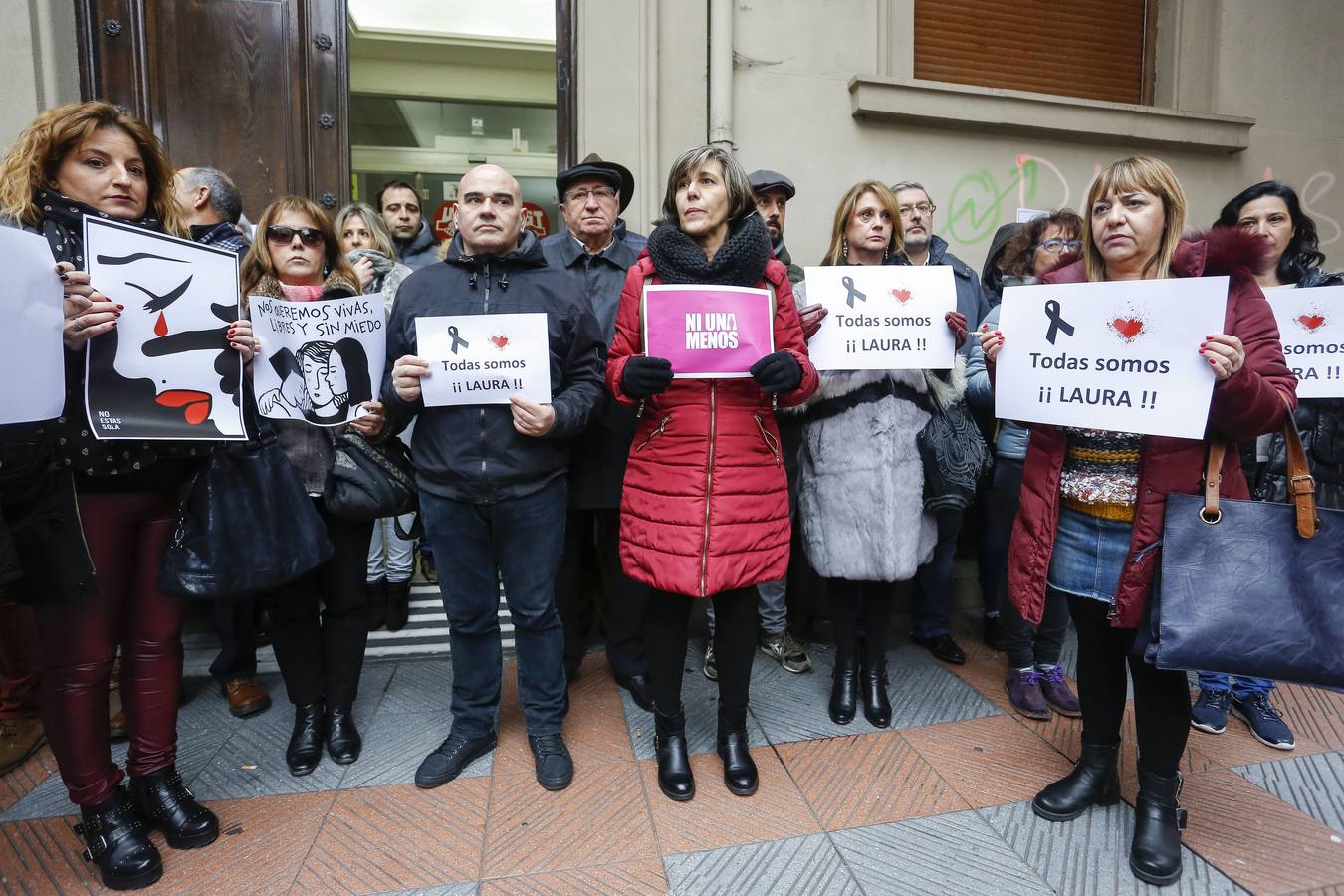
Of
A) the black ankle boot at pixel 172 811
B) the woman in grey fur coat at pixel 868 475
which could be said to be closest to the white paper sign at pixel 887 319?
the woman in grey fur coat at pixel 868 475

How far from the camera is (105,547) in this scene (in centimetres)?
219

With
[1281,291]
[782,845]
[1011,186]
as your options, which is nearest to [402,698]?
[782,845]

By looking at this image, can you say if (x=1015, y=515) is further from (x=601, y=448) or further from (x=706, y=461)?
(x=601, y=448)

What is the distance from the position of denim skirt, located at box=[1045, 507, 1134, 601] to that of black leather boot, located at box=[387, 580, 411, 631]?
11.5 feet

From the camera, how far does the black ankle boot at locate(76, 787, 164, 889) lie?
2.16 metres

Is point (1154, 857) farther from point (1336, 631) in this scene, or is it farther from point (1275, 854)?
point (1336, 631)

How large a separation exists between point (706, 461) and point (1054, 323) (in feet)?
4.01

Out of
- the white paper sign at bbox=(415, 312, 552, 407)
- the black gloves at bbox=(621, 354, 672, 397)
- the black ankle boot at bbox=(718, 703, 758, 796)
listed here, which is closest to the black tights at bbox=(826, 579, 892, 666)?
the black ankle boot at bbox=(718, 703, 758, 796)

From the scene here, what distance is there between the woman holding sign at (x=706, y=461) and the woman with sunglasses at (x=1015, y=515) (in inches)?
46.5

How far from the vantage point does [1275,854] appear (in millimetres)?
2271

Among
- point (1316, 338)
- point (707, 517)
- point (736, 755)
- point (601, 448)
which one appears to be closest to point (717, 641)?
point (736, 755)

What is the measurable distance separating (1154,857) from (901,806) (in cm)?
76

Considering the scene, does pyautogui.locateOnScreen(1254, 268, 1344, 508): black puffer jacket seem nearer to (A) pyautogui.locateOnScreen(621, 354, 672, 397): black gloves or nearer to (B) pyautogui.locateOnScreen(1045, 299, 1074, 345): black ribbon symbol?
(B) pyautogui.locateOnScreen(1045, 299, 1074, 345): black ribbon symbol

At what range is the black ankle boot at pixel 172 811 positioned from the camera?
2342 millimetres
